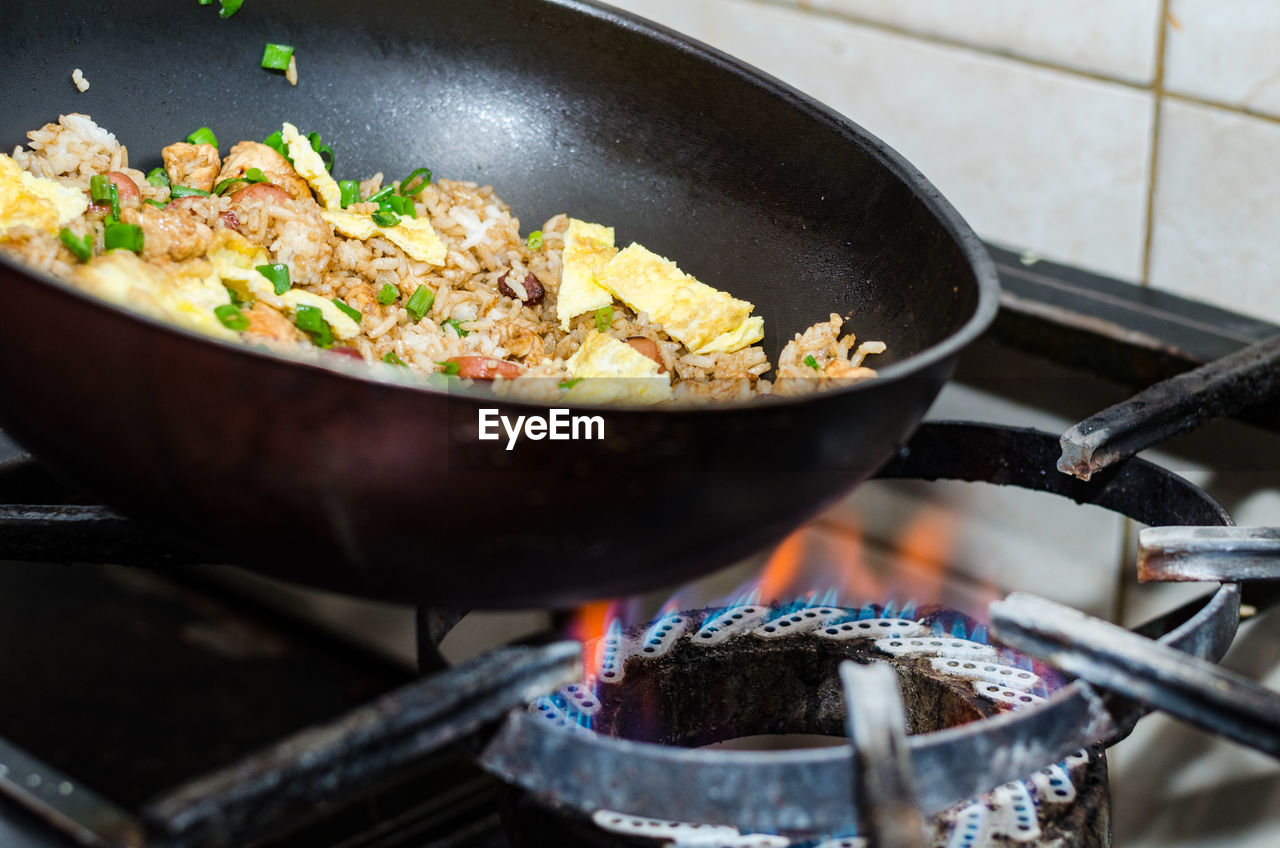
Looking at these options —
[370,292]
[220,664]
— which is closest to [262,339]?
[370,292]

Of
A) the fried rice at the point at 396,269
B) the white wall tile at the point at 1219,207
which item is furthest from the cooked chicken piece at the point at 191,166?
the white wall tile at the point at 1219,207

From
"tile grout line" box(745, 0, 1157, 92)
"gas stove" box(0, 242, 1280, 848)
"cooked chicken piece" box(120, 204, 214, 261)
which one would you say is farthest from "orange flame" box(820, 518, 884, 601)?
"cooked chicken piece" box(120, 204, 214, 261)

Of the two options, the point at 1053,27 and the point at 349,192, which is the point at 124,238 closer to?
the point at 349,192

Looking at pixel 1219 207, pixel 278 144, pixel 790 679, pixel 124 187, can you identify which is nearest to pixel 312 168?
pixel 278 144

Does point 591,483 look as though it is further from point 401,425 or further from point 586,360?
point 586,360

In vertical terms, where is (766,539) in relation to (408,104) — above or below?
below
